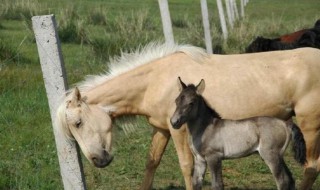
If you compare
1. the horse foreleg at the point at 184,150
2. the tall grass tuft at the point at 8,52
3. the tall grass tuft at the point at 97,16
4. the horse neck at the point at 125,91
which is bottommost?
the tall grass tuft at the point at 97,16

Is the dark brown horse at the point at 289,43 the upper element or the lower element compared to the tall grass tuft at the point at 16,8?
upper

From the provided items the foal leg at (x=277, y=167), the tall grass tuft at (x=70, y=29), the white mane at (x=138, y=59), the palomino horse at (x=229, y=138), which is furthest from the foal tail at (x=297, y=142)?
the tall grass tuft at (x=70, y=29)

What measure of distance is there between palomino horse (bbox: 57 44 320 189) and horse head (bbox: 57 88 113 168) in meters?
0.02

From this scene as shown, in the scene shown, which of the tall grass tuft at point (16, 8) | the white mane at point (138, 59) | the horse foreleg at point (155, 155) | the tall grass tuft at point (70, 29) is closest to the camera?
the white mane at point (138, 59)

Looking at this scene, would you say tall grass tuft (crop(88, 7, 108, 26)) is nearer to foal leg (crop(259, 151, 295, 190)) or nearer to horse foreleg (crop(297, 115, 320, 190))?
horse foreleg (crop(297, 115, 320, 190))

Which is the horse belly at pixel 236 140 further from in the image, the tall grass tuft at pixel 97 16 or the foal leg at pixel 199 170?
the tall grass tuft at pixel 97 16

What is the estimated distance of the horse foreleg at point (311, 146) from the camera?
590 cm

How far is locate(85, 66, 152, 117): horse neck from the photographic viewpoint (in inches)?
229

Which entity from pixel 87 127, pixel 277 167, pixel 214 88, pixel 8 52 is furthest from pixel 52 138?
pixel 8 52

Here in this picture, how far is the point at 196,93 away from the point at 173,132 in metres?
0.77

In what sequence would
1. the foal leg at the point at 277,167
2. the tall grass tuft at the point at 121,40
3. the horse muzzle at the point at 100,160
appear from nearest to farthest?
the foal leg at the point at 277,167, the horse muzzle at the point at 100,160, the tall grass tuft at the point at 121,40

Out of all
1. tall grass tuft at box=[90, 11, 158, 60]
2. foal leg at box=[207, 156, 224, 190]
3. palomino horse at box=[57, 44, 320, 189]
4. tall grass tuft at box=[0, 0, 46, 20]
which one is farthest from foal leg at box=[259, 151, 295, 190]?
tall grass tuft at box=[0, 0, 46, 20]

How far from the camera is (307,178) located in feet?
19.9

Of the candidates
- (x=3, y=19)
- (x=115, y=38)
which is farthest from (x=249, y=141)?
(x=3, y=19)
